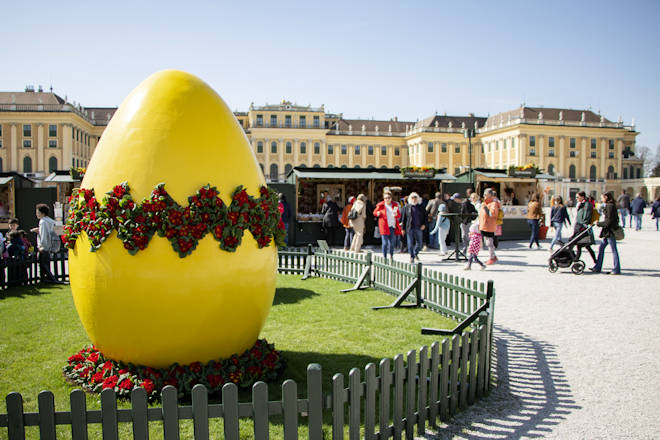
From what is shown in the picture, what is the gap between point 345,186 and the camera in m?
23.1

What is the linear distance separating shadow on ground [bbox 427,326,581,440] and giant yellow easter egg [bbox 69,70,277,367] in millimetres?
2193

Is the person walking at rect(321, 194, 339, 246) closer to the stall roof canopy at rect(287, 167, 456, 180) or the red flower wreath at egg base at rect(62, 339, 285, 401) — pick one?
the stall roof canopy at rect(287, 167, 456, 180)

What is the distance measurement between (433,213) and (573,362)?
465 inches

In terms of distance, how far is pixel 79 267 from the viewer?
462cm

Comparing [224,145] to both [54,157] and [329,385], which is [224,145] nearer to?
[329,385]

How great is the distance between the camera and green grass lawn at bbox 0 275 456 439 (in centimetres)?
493

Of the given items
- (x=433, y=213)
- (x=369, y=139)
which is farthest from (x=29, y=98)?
(x=433, y=213)

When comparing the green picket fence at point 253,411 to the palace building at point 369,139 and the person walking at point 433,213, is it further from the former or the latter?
the palace building at point 369,139

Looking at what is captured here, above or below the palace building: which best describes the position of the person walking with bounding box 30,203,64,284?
below

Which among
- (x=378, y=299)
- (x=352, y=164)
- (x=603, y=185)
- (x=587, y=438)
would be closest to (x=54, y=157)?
(x=352, y=164)

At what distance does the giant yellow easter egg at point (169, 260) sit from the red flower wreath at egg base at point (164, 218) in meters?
0.07

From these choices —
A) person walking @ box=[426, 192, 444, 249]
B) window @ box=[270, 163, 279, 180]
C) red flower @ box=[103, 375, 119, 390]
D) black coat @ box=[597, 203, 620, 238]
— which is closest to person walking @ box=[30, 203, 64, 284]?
red flower @ box=[103, 375, 119, 390]

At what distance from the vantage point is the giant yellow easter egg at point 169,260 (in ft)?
14.2

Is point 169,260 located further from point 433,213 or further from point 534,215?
point 534,215
